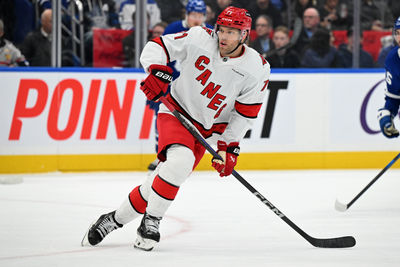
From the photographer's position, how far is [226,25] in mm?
3070

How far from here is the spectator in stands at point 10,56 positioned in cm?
579

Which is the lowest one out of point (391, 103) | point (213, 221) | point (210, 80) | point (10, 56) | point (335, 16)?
point (213, 221)

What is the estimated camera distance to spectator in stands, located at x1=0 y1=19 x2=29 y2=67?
5.79 m

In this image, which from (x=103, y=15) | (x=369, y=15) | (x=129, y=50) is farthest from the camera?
(x=369, y=15)

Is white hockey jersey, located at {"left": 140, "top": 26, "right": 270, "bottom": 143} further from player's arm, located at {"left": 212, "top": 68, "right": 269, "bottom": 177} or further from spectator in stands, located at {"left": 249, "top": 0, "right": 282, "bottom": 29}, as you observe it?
spectator in stands, located at {"left": 249, "top": 0, "right": 282, "bottom": 29}

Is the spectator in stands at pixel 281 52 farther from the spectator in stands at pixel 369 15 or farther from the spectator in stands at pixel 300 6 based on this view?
the spectator in stands at pixel 369 15

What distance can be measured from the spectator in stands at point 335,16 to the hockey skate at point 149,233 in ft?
12.5

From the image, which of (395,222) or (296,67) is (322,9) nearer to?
(296,67)

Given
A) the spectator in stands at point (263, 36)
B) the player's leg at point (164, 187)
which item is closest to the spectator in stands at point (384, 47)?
the spectator in stands at point (263, 36)

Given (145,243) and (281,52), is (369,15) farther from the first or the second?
(145,243)

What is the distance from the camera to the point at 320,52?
648 centimetres

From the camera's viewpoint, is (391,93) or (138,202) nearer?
(138,202)

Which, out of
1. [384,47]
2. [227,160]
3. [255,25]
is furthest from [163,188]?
[384,47]

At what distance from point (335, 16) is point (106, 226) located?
3.86 meters
